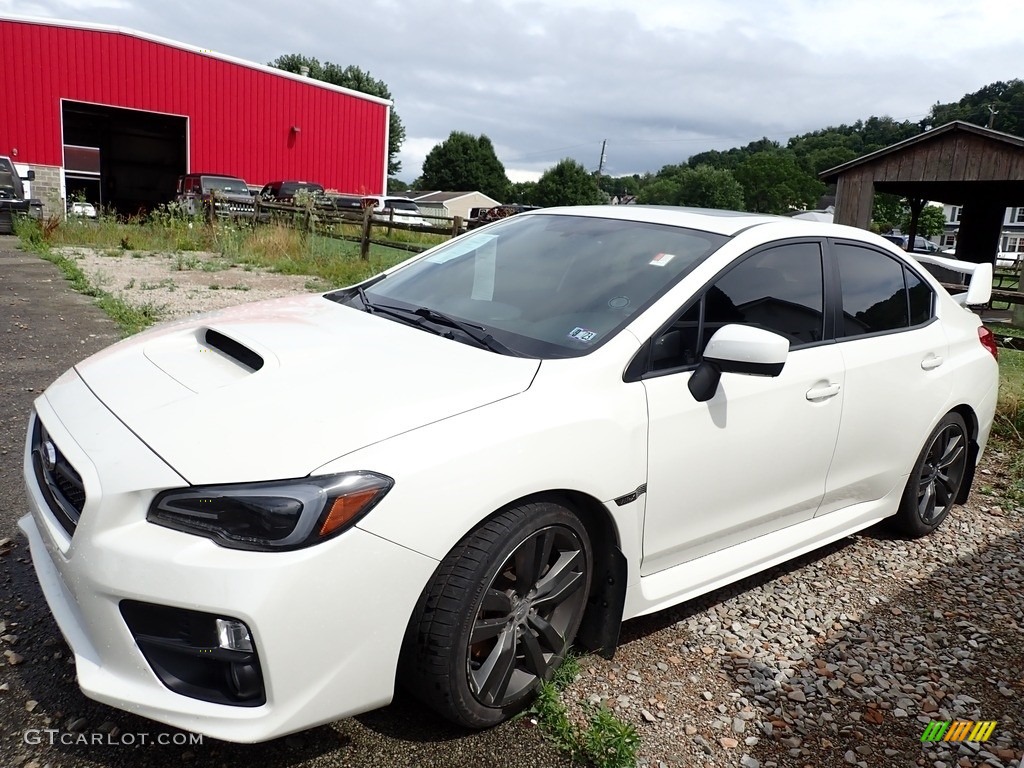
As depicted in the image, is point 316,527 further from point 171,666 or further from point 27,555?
point 27,555

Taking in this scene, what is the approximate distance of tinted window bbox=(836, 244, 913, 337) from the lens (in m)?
3.51

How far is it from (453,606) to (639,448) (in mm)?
815

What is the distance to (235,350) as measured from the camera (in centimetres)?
270

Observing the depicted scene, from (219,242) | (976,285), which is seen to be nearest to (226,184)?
(219,242)

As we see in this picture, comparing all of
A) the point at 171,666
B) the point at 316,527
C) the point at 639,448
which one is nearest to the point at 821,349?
the point at 639,448

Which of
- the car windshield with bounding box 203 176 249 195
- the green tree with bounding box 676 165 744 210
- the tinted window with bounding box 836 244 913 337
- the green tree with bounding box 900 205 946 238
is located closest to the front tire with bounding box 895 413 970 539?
the tinted window with bounding box 836 244 913 337

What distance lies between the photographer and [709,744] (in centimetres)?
247

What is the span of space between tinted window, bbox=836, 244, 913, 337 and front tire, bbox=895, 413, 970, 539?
676mm

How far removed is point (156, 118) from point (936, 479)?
2929 centimetres

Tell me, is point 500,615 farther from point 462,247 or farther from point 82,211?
point 82,211

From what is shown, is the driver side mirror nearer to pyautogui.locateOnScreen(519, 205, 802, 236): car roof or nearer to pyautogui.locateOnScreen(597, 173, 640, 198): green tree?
pyautogui.locateOnScreen(519, 205, 802, 236): car roof

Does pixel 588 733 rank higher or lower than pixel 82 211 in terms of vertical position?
lower

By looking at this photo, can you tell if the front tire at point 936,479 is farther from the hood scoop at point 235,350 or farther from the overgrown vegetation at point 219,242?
the overgrown vegetation at point 219,242

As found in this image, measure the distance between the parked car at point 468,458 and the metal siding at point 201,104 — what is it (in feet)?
83.1
